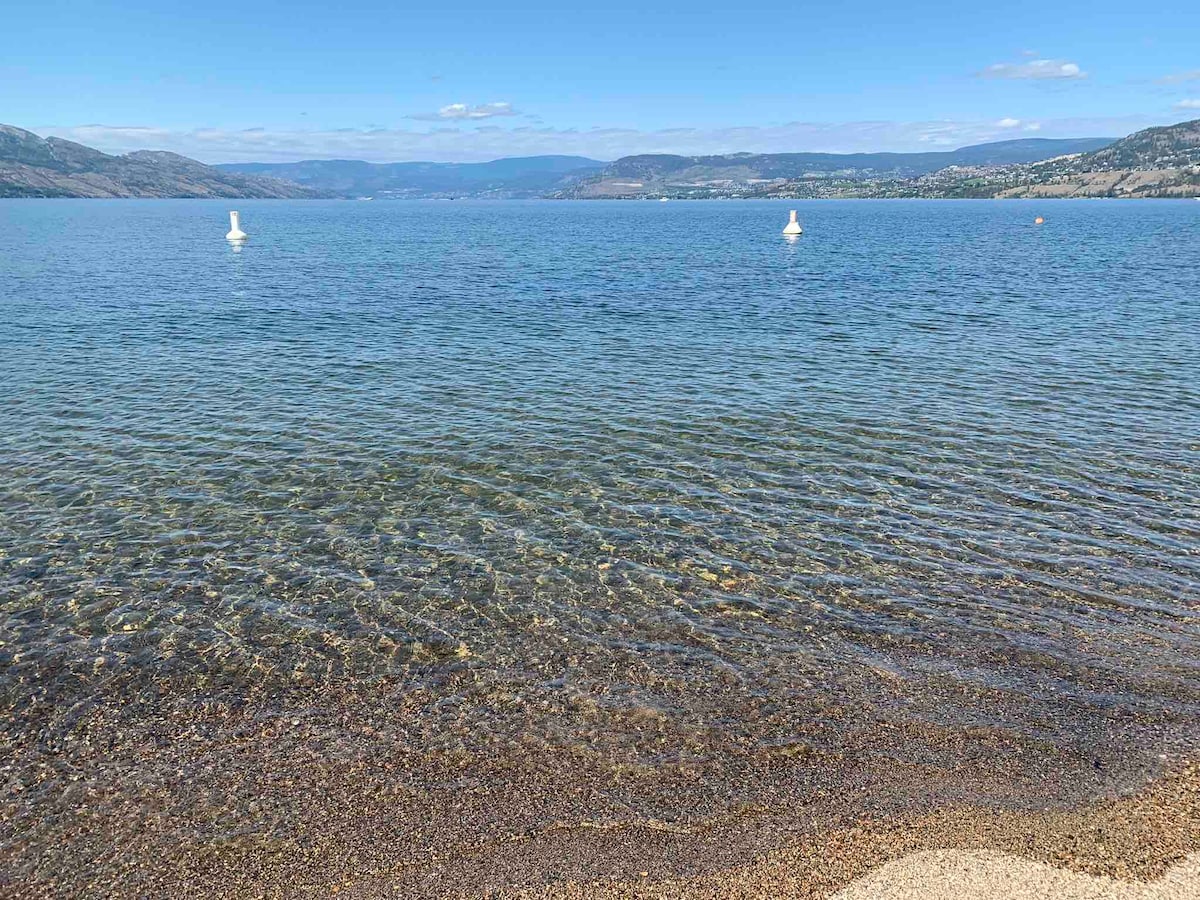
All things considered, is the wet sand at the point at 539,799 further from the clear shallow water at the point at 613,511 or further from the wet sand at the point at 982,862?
the clear shallow water at the point at 613,511

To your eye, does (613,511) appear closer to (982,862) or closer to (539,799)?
(539,799)

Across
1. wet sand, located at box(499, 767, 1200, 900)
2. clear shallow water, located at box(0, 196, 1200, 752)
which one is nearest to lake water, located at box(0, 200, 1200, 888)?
Answer: clear shallow water, located at box(0, 196, 1200, 752)

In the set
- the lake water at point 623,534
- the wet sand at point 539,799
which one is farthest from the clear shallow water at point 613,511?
the wet sand at point 539,799

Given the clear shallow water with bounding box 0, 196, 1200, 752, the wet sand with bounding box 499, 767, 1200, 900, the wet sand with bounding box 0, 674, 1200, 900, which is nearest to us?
the wet sand with bounding box 499, 767, 1200, 900

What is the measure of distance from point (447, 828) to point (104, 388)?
3166cm

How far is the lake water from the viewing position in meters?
13.3

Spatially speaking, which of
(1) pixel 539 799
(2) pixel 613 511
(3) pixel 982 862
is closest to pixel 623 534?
(2) pixel 613 511

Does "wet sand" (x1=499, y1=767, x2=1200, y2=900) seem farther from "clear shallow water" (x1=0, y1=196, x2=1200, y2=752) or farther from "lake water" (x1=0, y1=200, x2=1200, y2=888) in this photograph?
"clear shallow water" (x1=0, y1=196, x2=1200, y2=752)

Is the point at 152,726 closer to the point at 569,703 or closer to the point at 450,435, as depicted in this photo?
the point at 569,703

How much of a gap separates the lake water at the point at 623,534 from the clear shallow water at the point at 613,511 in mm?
104

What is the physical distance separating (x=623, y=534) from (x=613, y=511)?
1.54 m

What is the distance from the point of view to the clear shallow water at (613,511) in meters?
14.3

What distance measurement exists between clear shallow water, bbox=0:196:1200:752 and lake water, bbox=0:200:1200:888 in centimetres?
10

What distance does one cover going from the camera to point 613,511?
840 inches
